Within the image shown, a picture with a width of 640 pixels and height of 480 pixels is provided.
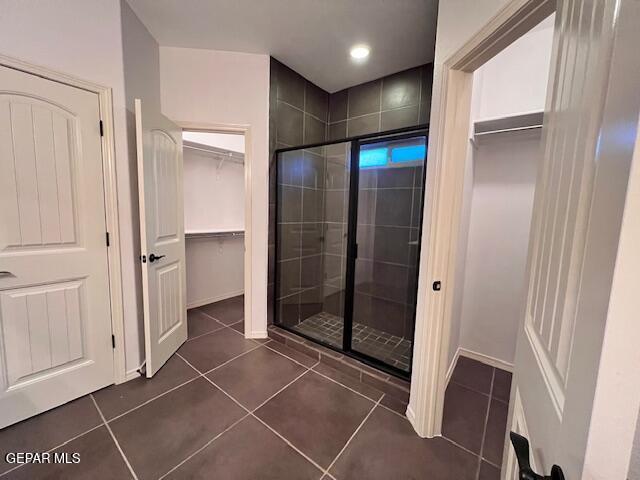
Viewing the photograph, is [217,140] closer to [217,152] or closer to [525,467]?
[217,152]

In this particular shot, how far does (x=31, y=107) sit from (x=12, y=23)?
0.42m

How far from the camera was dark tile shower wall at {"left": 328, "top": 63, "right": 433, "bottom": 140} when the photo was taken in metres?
2.51

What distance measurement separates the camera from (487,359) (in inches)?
90.0

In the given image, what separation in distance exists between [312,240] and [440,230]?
1.80 metres

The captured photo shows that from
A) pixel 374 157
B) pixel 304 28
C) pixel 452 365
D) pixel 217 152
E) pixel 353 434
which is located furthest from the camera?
pixel 217 152

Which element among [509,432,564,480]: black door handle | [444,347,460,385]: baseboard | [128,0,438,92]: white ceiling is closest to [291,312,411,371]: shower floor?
[444,347,460,385]: baseboard

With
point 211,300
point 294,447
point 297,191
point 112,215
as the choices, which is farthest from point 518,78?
point 211,300

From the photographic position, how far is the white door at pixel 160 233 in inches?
72.3

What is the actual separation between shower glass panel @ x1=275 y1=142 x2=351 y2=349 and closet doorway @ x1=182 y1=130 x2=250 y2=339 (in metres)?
0.74

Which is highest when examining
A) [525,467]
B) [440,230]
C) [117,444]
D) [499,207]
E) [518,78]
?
[518,78]

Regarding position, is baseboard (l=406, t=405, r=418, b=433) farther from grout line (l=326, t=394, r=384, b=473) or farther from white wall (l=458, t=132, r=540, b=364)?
white wall (l=458, t=132, r=540, b=364)

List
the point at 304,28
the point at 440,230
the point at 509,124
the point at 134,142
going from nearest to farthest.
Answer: the point at 440,230, the point at 509,124, the point at 134,142, the point at 304,28

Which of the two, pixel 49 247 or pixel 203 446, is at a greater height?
pixel 49 247

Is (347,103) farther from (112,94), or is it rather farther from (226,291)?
(226,291)
